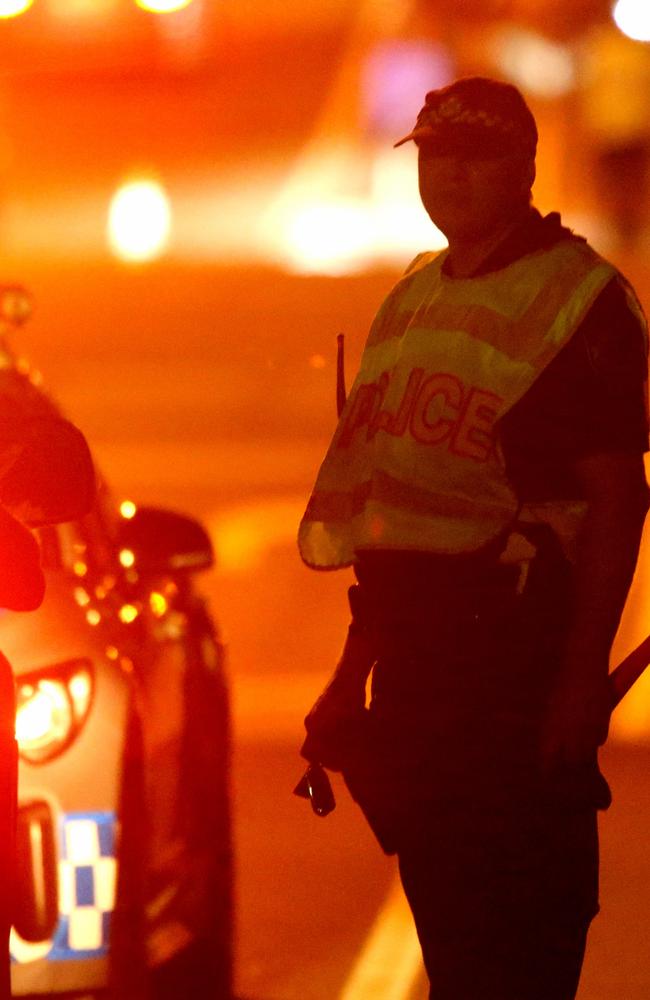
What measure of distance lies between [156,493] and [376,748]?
1604 cm

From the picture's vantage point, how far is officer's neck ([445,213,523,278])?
15.3 ft

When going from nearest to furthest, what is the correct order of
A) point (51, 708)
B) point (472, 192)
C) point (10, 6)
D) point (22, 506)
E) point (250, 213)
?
1. point (472, 192)
2. point (22, 506)
3. point (51, 708)
4. point (10, 6)
5. point (250, 213)

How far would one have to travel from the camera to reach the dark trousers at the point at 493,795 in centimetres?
448

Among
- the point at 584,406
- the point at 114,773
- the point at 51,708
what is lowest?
the point at 114,773

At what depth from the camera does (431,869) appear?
180 inches

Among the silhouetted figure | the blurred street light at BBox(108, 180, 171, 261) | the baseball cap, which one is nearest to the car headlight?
the silhouetted figure

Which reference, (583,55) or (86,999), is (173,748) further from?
(583,55)

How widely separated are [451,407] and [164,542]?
2310mm

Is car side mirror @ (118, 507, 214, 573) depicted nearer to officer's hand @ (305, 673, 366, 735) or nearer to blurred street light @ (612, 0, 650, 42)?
officer's hand @ (305, 673, 366, 735)

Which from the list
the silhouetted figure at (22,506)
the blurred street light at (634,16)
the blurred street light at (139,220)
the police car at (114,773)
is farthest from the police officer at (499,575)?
the blurred street light at (139,220)

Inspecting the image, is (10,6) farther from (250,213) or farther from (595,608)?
(250,213)

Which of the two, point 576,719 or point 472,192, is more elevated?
point 472,192

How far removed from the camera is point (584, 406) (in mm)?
4453

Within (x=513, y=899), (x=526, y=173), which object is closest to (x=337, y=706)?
(x=513, y=899)
